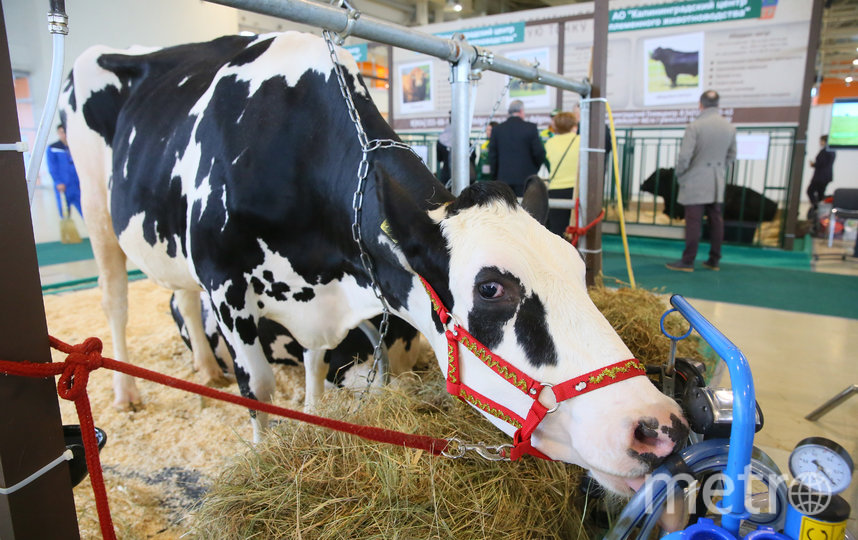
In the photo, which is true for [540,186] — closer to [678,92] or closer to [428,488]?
[428,488]

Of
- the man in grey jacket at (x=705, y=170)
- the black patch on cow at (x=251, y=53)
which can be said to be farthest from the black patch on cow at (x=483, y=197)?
the man in grey jacket at (x=705, y=170)

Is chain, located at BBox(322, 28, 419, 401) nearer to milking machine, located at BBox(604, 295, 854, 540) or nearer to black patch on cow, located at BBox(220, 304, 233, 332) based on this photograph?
black patch on cow, located at BBox(220, 304, 233, 332)

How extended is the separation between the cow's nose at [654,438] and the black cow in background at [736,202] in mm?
8214

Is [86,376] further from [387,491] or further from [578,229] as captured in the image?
[578,229]

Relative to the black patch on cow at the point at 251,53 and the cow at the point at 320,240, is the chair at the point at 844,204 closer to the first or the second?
the cow at the point at 320,240

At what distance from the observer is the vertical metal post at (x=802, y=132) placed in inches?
289

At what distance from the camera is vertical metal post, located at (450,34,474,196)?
2.30 metres

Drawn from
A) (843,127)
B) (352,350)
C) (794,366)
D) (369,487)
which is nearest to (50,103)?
(369,487)

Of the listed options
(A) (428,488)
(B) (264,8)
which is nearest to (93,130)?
(B) (264,8)

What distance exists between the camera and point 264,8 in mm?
1531

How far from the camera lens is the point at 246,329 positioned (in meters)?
2.22

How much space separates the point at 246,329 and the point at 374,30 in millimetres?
1242

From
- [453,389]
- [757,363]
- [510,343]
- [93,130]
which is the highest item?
[93,130]

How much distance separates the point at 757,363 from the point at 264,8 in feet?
12.1
